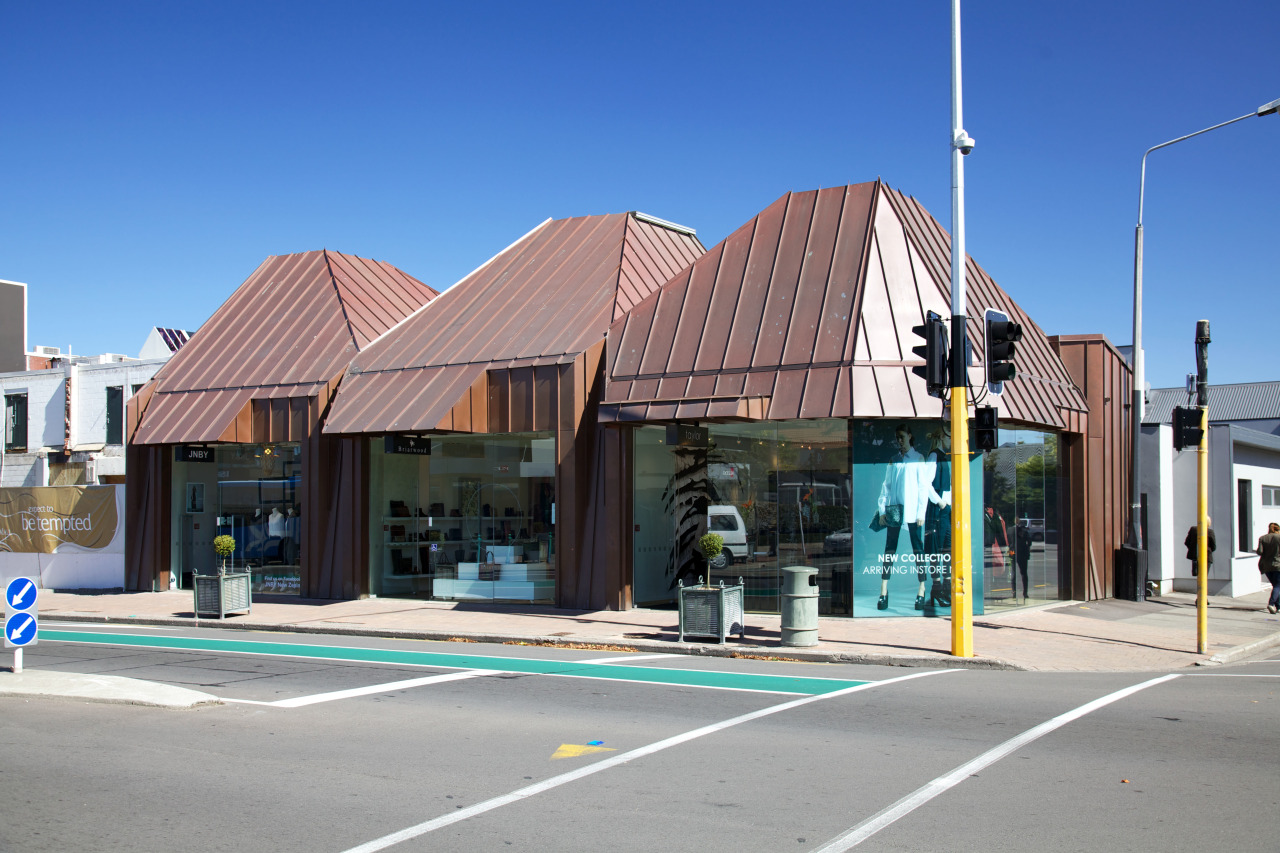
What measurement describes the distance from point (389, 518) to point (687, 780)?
53.6ft

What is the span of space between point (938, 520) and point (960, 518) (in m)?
4.49

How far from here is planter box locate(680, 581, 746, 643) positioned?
50.4ft

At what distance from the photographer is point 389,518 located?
23016 millimetres

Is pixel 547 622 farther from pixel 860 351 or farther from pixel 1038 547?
pixel 1038 547

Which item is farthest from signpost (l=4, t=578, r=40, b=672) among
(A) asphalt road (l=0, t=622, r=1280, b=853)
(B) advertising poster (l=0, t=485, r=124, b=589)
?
(B) advertising poster (l=0, t=485, r=124, b=589)

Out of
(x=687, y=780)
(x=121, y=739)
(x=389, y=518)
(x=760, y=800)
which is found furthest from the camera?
(x=389, y=518)

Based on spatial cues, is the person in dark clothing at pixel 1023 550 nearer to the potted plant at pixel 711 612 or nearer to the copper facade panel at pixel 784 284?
the copper facade panel at pixel 784 284

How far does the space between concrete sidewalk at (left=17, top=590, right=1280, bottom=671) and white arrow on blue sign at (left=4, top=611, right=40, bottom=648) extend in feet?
19.4

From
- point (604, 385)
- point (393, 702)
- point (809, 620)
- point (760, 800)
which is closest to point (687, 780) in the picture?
point (760, 800)

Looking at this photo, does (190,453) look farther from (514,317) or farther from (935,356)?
(935,356)

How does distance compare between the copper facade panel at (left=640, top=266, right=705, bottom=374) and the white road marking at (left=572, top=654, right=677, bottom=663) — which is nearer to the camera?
the white road marking at (left=572, top=654, right=677, bottom=663)

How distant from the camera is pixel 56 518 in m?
27.2

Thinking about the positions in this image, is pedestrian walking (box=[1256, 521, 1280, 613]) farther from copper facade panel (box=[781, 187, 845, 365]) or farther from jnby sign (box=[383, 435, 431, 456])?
jnby sign (box=[383, 435, 431, 456])

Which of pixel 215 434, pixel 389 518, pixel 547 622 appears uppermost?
pixel 215 434
